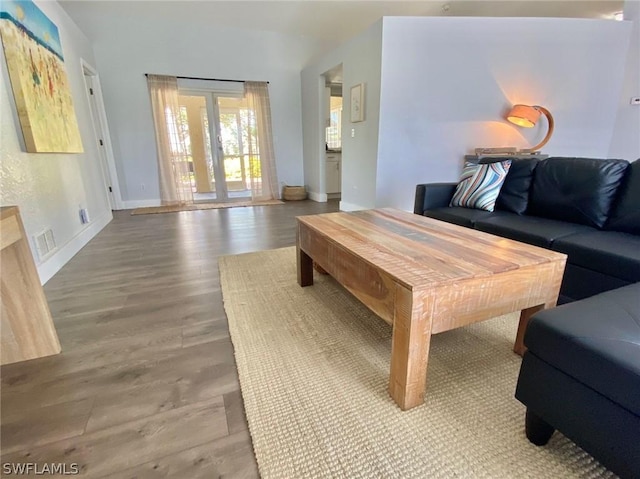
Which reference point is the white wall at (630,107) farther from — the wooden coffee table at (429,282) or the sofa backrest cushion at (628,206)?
the wooden coffee table at (429,282)

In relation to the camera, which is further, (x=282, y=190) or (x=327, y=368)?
(x=282, y=190)

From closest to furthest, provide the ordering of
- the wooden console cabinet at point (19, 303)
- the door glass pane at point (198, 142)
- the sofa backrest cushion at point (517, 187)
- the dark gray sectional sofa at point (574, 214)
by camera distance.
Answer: the wooden console cabinet at point (19, 303)
the dark gray sectional sofa at point (574, 214)
the sofa backrest cushion at point (517, 187)
the door glass pane at point (198, 142)

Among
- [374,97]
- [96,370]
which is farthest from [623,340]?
[374,97]

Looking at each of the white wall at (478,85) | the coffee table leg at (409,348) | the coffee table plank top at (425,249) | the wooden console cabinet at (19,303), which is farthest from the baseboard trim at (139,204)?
the coffee table leg at (409,348)

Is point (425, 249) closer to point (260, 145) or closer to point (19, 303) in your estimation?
point (19, 303)

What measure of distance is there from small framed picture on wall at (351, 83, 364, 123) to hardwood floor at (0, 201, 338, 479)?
8.84ft

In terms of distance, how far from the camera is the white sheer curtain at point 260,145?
5359 millimetres

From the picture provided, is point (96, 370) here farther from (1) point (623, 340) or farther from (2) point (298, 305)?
(1) point (623, 340)

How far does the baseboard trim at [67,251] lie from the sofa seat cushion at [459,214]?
2.71 meters

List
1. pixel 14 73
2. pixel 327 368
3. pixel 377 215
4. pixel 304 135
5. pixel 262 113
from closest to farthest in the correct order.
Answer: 1. pixel 327 368
2. pixel 377 215
3. pixel 14 73
4. pixel 262 113
5. pixel 304 135

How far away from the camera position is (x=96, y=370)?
1303 mm

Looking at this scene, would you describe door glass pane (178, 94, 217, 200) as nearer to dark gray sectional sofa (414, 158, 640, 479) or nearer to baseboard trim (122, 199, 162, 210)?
baseboard trim (122, 199, 162, 210)

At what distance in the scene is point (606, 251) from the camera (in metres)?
1.49

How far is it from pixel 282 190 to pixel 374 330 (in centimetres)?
468
